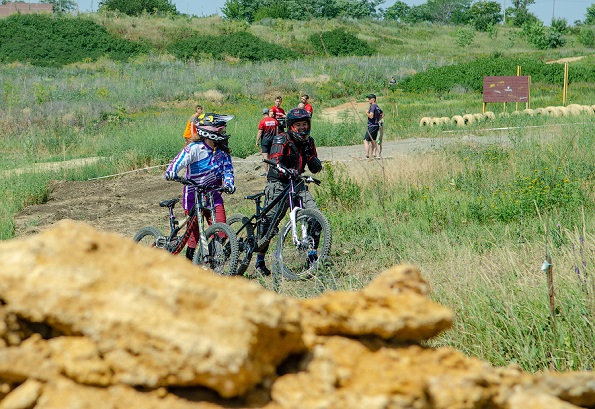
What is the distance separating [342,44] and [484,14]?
40.8 metres

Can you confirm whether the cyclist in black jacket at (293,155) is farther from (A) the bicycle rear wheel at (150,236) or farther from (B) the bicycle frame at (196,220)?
(A) the bicycle rear wheel at (150,236)

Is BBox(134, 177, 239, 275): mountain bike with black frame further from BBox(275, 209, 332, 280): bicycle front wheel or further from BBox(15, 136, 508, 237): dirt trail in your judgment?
BBox(15, 136, 508, 237): dirt trail

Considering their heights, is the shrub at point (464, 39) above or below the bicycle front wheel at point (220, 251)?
above

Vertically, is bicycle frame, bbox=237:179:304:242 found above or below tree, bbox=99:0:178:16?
below

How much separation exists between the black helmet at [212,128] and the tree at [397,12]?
379 ft

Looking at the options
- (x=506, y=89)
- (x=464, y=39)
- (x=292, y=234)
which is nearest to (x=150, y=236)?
(x=292, y=234)

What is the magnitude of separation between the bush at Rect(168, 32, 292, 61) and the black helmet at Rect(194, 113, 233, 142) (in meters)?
46.3

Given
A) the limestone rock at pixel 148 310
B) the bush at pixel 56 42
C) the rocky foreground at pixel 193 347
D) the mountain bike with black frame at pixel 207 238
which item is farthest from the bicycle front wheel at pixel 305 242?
the bush at pixel 56 42

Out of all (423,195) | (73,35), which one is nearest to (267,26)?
(73,35)

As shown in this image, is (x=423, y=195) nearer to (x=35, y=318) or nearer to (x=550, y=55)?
(x=35, y=318)

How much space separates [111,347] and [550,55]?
56.5 metres

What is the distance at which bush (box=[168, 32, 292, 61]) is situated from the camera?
55.6 m

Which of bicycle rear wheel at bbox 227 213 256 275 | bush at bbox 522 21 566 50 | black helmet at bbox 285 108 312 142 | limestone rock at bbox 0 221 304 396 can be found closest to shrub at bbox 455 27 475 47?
bush at bbox 522 21 566 50

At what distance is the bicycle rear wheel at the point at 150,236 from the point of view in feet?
29.4
